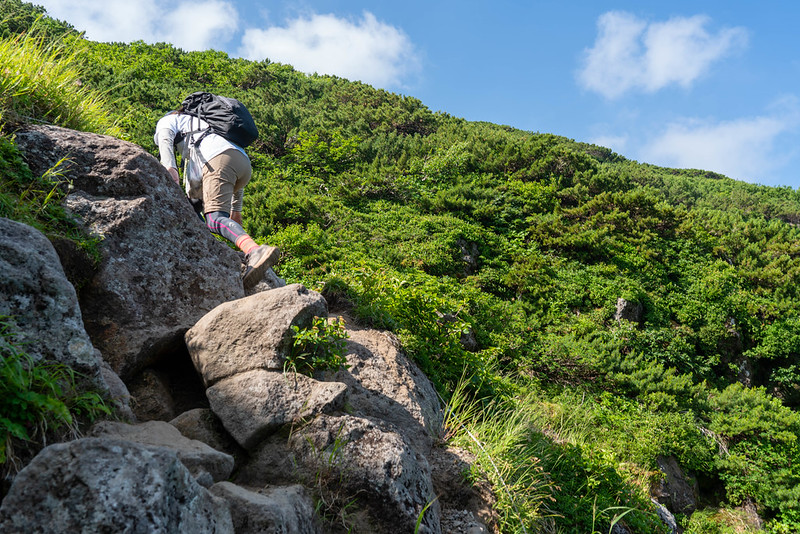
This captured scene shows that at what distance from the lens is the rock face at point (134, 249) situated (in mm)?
3186

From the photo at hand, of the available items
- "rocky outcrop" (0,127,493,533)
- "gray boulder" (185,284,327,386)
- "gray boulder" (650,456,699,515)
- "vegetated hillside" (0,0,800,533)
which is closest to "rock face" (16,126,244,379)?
"rocky outcrop" (0,127,493,533)

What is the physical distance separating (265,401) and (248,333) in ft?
1.79

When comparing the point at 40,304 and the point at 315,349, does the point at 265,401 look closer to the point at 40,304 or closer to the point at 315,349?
the point at 315,349

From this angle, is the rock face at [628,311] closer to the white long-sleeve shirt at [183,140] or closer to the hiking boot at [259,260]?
the hiking boot at [259,260]

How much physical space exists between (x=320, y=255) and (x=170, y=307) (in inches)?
167

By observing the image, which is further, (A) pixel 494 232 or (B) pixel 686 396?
(A) pixel 494 232

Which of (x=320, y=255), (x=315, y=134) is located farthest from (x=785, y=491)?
(x=315, y=134)

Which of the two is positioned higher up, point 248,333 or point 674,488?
point 248,333

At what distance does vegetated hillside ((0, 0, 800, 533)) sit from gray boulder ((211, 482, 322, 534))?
5.67 ft

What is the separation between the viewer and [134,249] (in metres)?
3.52

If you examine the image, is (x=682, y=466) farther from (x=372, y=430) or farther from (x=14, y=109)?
(x=14, y=109)

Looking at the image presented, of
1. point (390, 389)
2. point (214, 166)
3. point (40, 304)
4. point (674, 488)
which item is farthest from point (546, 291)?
point (40, 304)

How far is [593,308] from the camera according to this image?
1059 cm

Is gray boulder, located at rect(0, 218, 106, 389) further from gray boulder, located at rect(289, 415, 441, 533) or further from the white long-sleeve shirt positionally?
the white long-sleeve shirt
